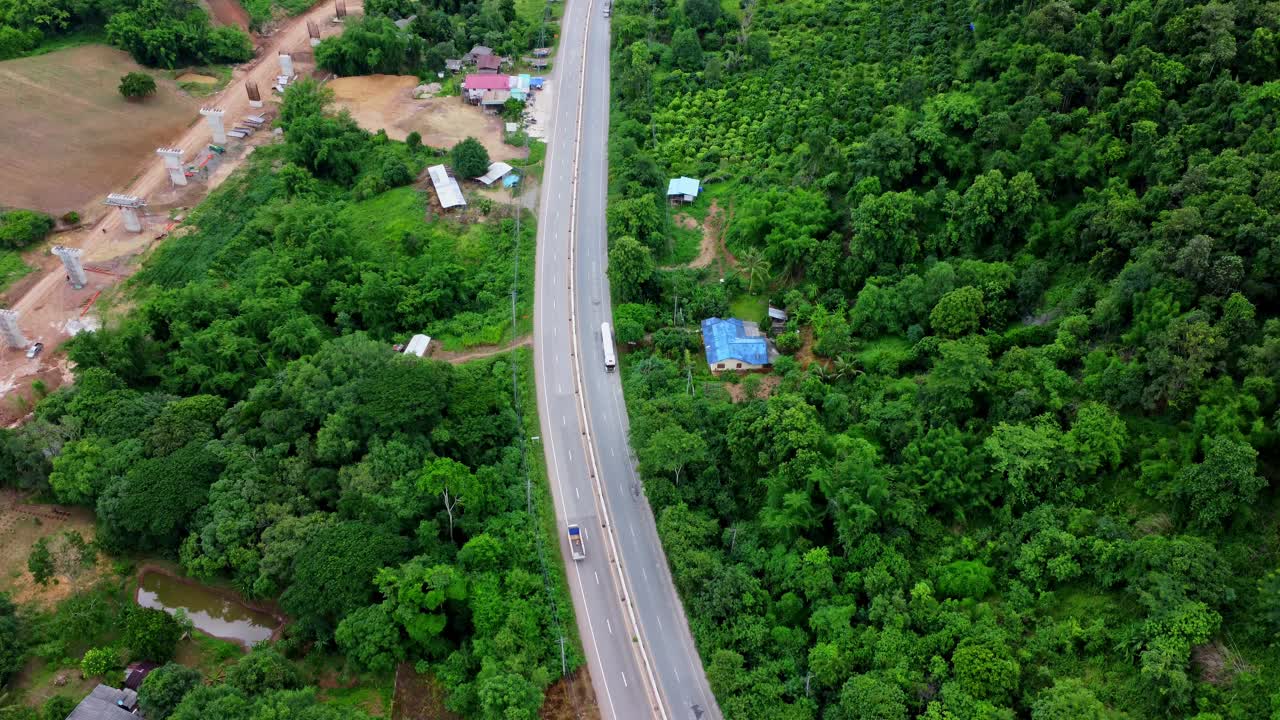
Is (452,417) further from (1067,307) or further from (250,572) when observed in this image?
(1067,307)

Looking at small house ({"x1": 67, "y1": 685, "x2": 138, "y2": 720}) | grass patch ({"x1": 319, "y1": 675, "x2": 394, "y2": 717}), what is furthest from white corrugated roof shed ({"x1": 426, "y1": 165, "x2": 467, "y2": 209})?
small house ({"x1": 67, "y1": 685, "x2": 138, "y2": 720})

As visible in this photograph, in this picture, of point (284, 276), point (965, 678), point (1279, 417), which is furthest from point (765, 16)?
point (965, 678)

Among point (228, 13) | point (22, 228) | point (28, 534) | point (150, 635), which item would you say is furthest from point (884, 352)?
point (228, 13)

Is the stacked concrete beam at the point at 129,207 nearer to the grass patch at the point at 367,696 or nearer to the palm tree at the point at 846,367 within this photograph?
the grass patch at the point at 367,696

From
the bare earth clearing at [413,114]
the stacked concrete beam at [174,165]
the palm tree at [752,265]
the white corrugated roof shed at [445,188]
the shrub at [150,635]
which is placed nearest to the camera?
the shrub at [150,635]

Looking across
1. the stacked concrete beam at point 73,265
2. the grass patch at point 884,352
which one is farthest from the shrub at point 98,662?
the grass patch at point 884,352
